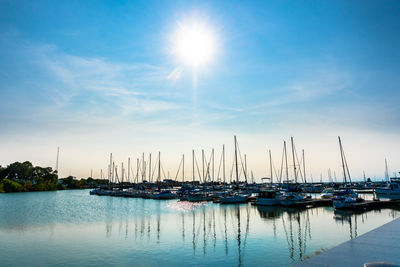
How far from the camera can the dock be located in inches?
420

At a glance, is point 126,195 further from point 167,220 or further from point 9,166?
point 9,166

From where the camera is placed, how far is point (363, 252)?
12.3m

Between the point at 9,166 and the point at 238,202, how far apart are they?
166 m

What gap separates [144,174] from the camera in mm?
117125

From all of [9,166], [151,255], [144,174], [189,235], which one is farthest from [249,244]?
[9,166]

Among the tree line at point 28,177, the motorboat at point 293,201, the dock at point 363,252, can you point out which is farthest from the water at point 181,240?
the tree line at point 28,177

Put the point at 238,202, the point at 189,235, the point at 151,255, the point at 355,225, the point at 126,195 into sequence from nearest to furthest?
the point at 151,255, the point at 189,235, the point at 355,225, the point at 238,202, the point at 126,195

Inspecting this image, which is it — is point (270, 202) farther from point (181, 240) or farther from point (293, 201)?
point (181, 240)

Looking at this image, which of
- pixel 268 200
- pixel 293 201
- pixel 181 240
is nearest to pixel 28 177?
pixel 268 200

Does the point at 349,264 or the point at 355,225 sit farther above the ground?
the point at 349,264

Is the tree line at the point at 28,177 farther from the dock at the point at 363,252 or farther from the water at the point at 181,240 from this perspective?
the dock at the point at 363,252

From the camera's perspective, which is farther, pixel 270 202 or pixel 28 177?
pixel 28 177

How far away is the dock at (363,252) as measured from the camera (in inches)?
420

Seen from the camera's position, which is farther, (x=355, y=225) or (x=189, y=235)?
(x=355, y=225)
